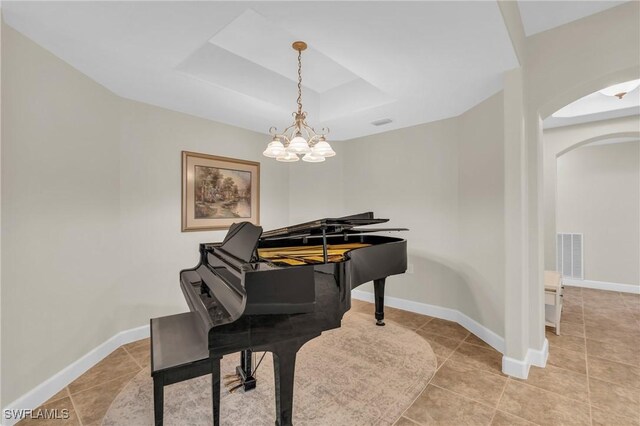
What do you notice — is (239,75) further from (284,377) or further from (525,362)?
(525,362)

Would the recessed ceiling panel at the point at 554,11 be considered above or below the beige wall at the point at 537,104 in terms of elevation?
above

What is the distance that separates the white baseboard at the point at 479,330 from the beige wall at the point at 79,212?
261cm

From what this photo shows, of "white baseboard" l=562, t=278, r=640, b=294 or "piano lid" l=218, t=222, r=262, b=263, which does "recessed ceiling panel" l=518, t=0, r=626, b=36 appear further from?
"white baseboard" l=562, t=278, r=640, b=294

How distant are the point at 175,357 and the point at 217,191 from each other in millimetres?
2379

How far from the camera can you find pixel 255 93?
2961mm

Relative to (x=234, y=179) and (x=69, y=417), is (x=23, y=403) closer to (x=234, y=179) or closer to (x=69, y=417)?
(x=69, y=417)

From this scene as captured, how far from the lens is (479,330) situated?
306 centimetres

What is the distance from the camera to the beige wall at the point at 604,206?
14.7ft

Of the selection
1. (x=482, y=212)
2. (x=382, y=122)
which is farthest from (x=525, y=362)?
(x=382, y=122)

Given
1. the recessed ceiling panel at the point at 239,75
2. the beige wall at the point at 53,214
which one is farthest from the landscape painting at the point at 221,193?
the recessed ceiling panel at the point at 239,75

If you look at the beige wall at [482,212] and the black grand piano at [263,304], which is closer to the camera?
the black grand piano at [263,304]

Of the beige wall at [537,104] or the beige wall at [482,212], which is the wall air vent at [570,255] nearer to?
the beige wall at [482,212]

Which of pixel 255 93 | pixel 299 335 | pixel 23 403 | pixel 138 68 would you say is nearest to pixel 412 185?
pixel 255 93

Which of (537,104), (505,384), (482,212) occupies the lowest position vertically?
(505,384)
